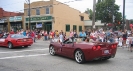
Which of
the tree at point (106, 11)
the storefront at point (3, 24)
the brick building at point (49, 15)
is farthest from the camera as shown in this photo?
the storefront at point (3, 24)

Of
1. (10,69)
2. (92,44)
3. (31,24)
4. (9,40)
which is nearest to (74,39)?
(92,44)

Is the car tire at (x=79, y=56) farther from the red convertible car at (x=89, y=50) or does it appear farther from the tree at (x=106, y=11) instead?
the tree at (x=106, y=11)

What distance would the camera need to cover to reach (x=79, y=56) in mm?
6828

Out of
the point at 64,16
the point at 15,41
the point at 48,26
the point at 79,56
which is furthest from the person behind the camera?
the point at 64,16

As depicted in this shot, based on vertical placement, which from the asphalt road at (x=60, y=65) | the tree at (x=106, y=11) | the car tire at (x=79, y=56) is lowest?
the asphalt road at (x=60, y=65)

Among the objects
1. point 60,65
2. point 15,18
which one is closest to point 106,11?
point 15,18

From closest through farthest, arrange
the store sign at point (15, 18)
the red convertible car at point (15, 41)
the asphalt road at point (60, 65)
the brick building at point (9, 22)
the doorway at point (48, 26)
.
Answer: the asphalt road at point (60, 65)
the red convertible car at point (15, 41)
the doorway at point (48, 26)
the store sign at point (15, 18)
the brick building at point (9, 22)

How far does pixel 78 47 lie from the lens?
6.80m

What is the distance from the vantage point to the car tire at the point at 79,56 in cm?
663

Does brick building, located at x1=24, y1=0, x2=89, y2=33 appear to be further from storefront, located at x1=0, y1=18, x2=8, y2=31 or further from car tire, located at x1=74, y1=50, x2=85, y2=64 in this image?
car tire, located at x1=74, y1=50, x2=85, y2=64

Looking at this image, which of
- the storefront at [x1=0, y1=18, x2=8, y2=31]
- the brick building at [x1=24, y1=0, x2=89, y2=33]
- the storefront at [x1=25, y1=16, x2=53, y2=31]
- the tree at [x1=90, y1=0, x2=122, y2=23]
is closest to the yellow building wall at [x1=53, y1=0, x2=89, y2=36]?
the brick building at [x1=24, y1=0, x2=89, y2=33]

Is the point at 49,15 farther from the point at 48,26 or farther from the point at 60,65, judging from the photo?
the point at 60,65

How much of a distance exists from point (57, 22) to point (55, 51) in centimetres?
2212

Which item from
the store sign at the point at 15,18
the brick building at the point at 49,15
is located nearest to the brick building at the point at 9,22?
the store sign at the point at 15,18
